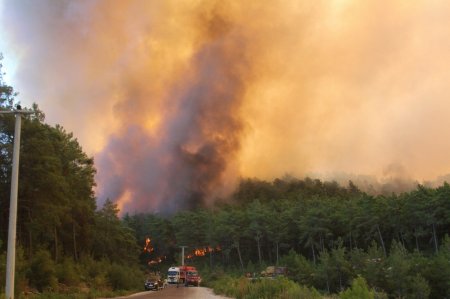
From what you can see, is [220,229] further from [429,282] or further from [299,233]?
[429,282]

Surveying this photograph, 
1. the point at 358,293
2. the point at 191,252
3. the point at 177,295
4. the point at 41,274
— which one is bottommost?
the point at 177,295

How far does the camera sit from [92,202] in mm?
79500

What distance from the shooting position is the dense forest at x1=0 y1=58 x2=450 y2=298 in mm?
46656

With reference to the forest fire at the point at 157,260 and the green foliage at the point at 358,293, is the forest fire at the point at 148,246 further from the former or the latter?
the green foliage at the point at 358,293

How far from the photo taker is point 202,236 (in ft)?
523

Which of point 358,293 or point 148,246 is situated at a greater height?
point 148,246

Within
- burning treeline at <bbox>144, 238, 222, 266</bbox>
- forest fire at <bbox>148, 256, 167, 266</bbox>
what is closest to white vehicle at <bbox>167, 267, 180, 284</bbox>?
burning treeline at <bbox>144, 238, 222, 266</bbox>

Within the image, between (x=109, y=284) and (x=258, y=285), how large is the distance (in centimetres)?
2766

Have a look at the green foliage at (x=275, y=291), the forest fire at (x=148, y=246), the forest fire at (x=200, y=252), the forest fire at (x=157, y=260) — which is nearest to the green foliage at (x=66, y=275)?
the green foliage at (x=275, y=291)

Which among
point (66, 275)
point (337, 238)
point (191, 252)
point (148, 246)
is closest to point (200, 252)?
point (191, 252)

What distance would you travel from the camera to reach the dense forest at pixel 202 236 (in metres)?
46.7

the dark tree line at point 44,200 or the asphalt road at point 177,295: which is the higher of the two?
the dark tree line at point 44,200

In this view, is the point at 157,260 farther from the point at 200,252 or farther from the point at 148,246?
the point at 200,252

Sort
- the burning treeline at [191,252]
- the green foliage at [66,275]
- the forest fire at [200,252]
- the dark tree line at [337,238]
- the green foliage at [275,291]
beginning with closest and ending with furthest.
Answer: the green foliage at [275,291] → the green foliage at [66,275] → the dark tree line at [337,238] → the burning treeline at [191,252] → the forest fire at [200,252]
